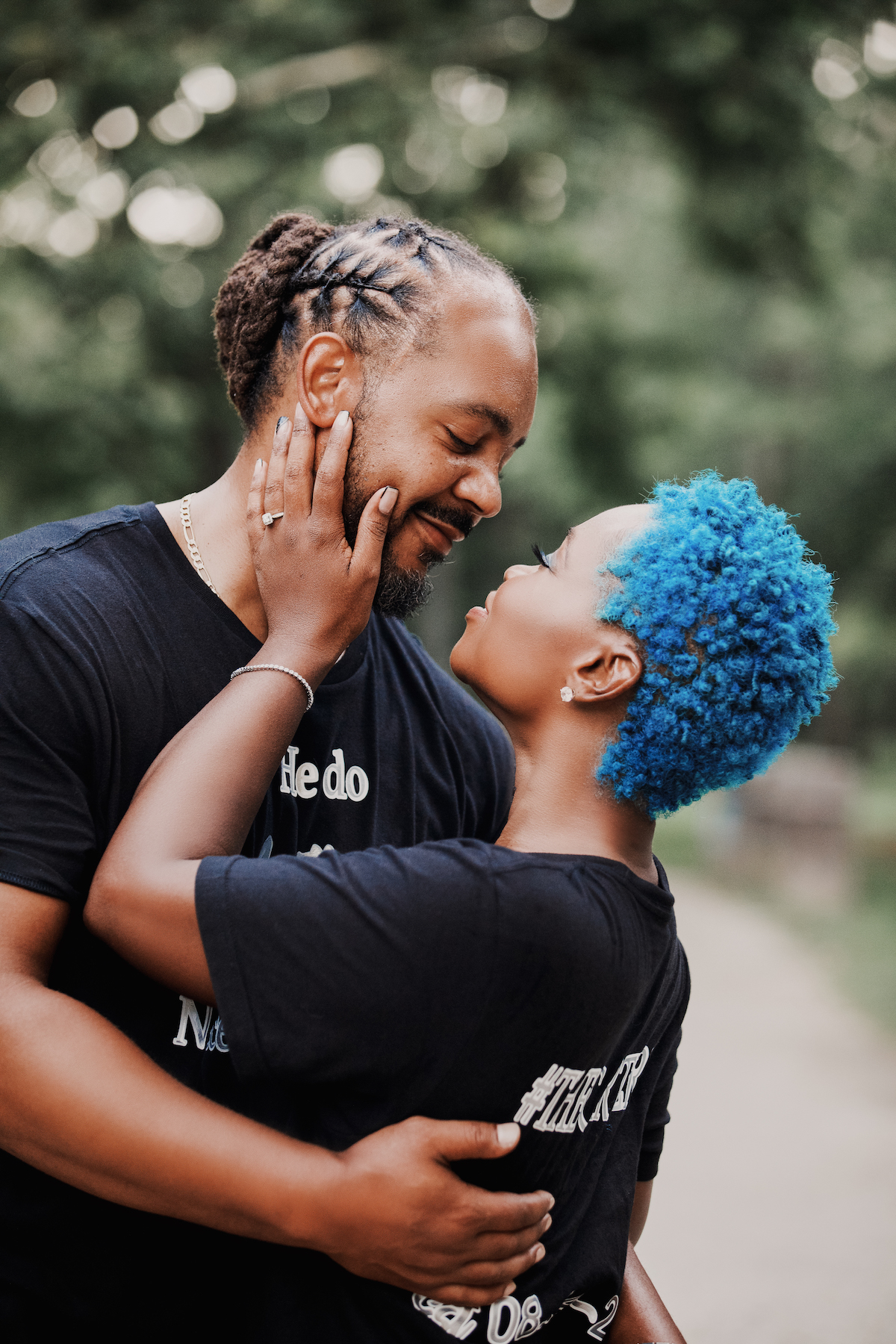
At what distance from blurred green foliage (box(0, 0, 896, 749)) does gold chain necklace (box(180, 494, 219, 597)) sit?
20.0 ft

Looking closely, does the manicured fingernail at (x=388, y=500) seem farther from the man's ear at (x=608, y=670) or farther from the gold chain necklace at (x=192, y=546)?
the man's ear at (x=608, y=670)

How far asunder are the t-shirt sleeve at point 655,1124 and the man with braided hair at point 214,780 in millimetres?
534

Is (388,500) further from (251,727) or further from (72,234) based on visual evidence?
(72,234)

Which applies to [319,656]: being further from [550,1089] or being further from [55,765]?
[550,1089]

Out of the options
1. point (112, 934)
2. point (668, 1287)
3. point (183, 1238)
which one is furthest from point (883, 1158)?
point (112, 934)

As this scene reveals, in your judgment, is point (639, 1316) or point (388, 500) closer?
point (639, 1316)

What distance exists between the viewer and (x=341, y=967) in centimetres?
164

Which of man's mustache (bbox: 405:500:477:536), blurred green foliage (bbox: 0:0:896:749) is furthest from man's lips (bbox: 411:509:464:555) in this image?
blurred green foliage (bbox: 0:0:896:749)

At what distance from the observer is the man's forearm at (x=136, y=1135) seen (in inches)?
64.9

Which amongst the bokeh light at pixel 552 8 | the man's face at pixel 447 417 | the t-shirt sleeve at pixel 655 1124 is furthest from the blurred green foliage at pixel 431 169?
the t-shirt sleeve at pixel 655 1124

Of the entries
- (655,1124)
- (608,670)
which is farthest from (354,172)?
(655,1124)

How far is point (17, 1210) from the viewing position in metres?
1.95

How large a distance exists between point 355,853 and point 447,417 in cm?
99

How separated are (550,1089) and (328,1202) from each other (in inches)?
14.6
